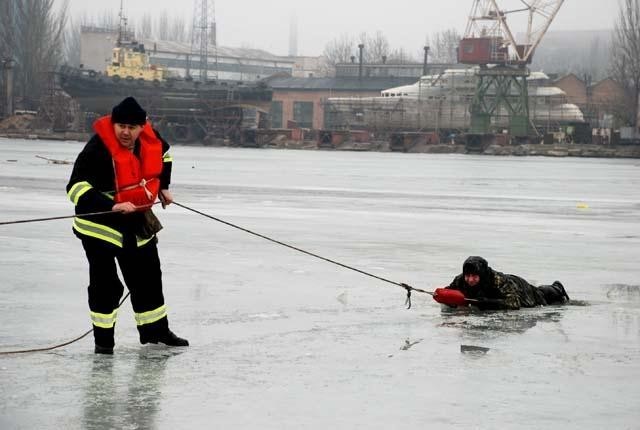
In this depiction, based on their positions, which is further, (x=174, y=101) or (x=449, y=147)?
(x=174, y=101)

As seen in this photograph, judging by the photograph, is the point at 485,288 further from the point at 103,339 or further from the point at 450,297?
the point at 103,339

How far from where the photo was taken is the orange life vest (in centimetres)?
726

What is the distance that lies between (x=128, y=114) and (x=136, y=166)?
14.1 inches

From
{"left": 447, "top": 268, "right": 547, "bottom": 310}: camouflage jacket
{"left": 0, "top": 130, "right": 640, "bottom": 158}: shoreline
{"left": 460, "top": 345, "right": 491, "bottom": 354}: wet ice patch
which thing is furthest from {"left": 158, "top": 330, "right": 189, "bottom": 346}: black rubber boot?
{"left": 0, "top": 130, "right": 640, "bottom": 158}: shoreline

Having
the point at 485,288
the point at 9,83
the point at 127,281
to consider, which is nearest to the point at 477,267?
the point at 485,288

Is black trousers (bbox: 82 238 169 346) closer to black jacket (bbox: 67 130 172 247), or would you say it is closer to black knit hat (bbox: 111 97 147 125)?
black jacket (bbox: 67 130 172 247)

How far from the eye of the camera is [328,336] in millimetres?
8125

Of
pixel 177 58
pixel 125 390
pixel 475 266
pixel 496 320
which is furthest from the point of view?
pixel 177 58

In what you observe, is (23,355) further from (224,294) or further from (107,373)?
(224,294)

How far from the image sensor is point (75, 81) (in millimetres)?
97188

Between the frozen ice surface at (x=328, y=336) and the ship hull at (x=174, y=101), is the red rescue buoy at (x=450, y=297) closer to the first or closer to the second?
the frozen ice surface at (x=328, y=336)

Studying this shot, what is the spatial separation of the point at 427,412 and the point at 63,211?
13.9 metres

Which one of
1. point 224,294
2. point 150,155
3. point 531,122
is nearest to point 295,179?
point 224,294

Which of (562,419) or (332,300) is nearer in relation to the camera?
(562,419)
